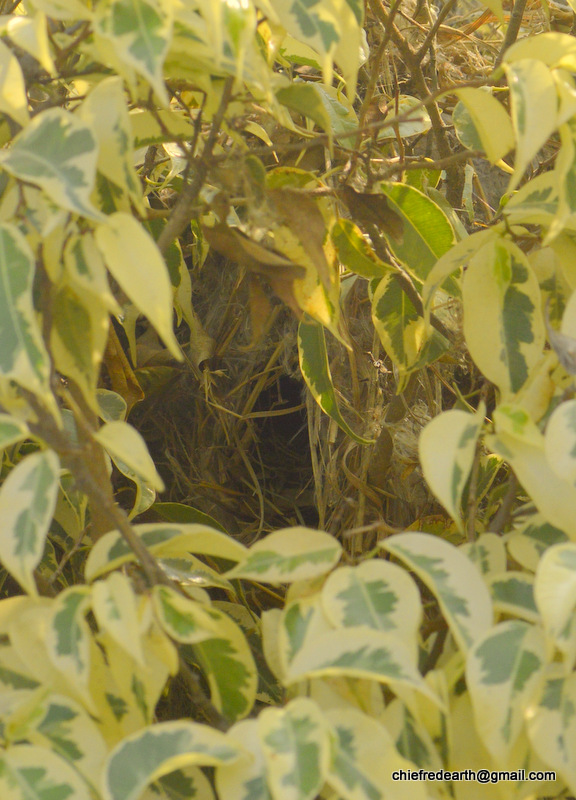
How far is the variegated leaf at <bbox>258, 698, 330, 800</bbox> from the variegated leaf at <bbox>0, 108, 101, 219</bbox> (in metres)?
0.25

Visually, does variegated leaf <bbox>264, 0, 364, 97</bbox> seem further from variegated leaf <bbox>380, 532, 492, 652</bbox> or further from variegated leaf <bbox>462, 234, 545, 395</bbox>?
variegated leaf <bbox>380, 532, 492, 652</bbox>

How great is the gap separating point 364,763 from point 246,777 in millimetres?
58

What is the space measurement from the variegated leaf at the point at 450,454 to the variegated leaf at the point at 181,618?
14 cm

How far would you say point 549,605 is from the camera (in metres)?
0.33

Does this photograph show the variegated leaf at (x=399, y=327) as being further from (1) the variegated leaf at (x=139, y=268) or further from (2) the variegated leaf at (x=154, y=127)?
(1) the variegated leaf at (x=139, y=268)

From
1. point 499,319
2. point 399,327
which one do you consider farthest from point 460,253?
point 399,327

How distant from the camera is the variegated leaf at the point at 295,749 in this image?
330 millimetres

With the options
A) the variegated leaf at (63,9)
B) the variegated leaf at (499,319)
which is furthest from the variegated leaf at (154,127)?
the variegated leaf at (499,319)

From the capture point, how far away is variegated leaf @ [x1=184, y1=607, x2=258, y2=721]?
1.52 ft

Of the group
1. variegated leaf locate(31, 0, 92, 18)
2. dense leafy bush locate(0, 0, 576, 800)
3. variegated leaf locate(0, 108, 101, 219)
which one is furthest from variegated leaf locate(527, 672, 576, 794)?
variegated leaf locate(31, 0, 92, 18)

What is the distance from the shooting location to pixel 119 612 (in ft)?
1.20

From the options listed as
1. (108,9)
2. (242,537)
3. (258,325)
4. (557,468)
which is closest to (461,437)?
(557,468)

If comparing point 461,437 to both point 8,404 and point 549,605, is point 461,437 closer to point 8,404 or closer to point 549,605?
point 549,605

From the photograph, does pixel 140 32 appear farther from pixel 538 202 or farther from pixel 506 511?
pixel 506 511
